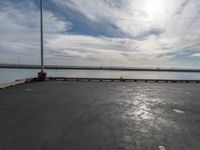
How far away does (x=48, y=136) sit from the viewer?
12.7 ft

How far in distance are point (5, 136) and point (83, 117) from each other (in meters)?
2.41

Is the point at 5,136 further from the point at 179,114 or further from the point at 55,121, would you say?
the point at 179,114

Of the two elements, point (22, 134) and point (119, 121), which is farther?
point (119, 121)

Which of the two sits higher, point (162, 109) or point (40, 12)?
point (40, 12)

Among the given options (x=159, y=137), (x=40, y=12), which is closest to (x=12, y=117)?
(x=159, y=137)

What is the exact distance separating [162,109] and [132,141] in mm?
3581

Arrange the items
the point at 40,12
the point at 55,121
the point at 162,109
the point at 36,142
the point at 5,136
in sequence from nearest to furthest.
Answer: the point at 36,142, the point at 5,136, the point at 55,121, the point at 162,109, the point at 40,12

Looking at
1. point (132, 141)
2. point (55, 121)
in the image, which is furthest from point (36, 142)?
point (132, 141)

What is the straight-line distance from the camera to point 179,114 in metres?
6.00

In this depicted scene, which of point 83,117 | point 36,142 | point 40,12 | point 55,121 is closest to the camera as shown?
point 36,142

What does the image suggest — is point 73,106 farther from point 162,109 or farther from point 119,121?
point 162,109

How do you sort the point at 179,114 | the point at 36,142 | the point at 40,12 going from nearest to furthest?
the point at 36,142
the point at 179,114
the point at 40,12

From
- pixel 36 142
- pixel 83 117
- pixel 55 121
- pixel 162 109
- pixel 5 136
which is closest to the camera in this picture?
pixel 36 142

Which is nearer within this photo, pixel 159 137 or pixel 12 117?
pixel 159 137
